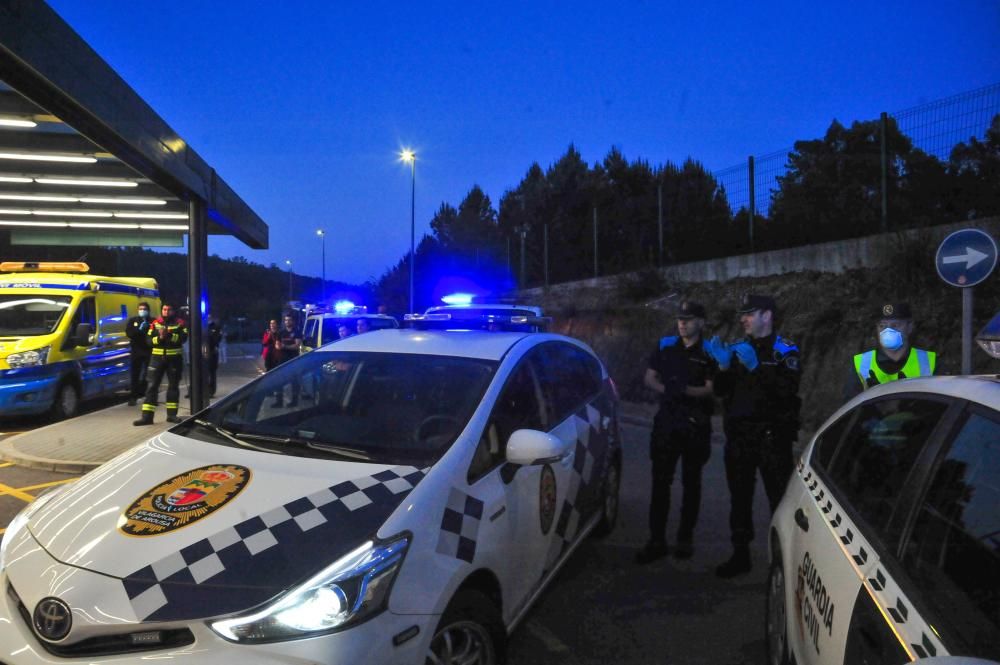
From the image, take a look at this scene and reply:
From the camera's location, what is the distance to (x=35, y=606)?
6.73ft

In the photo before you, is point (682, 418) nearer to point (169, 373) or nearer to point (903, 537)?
point (903, 537)

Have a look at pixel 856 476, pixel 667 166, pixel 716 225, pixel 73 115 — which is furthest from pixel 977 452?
pixel 667 166

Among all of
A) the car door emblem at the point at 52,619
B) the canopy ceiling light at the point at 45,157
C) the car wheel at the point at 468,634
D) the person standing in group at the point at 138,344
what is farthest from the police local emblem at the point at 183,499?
the person standing in group at the point at 138,344

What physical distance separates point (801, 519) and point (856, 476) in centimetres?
40

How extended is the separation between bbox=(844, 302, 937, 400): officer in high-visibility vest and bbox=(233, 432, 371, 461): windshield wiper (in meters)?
3.23

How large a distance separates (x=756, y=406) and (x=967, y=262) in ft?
10.7

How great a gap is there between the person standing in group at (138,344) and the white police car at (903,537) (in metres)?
11.1

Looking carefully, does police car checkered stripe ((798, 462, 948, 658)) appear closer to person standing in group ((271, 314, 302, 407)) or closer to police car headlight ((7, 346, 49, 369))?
person standing in group ((271, 314, 302, 407))

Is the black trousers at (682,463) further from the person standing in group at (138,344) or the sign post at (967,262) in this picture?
the person standing in group at (138,344)

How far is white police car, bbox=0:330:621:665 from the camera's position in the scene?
197cm

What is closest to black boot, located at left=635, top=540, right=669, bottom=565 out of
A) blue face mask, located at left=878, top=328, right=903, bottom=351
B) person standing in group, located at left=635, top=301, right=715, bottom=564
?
person standing in group, located at left=635, top=301, right=715, bottom=564

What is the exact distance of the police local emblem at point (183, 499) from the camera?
7.52 feet

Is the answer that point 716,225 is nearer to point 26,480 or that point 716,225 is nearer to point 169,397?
point 169,397

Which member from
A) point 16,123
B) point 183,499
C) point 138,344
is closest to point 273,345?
point 138,344
